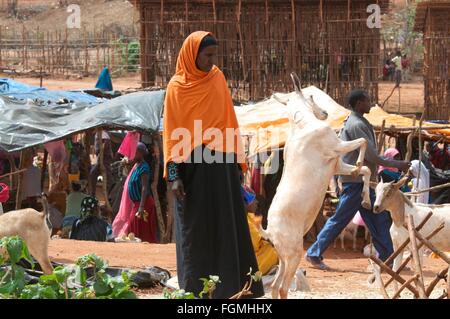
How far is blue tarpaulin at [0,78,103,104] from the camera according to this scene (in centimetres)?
1406

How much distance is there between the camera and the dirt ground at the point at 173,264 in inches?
333

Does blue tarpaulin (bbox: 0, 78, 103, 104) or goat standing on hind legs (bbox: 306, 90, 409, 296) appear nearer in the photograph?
goat standing on hind legs (bbox: 306, 90, 409, 296)

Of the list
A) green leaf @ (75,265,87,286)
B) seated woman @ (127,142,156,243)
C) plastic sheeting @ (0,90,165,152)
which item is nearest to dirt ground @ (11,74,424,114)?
plastic sheeting @ (0,90,165,152)

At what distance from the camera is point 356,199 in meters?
9.23

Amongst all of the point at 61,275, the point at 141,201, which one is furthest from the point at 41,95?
the point at 61,275

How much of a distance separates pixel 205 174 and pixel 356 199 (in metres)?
2.77

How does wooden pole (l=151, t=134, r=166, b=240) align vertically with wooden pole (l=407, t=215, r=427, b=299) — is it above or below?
below

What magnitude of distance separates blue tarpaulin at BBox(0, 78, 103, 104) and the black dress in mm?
6992

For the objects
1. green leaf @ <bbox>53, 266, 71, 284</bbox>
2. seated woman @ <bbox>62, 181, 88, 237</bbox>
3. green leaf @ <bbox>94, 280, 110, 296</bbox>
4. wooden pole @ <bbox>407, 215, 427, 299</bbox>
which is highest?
green leaf @ <bbox>53, 266, 71, 284</bbox>

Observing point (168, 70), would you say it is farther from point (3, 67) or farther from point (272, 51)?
point (3, 67)

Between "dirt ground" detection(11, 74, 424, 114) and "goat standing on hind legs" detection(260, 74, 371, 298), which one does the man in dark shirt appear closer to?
"goat standing on hind legs" detection(260, 74, 371, 298)
